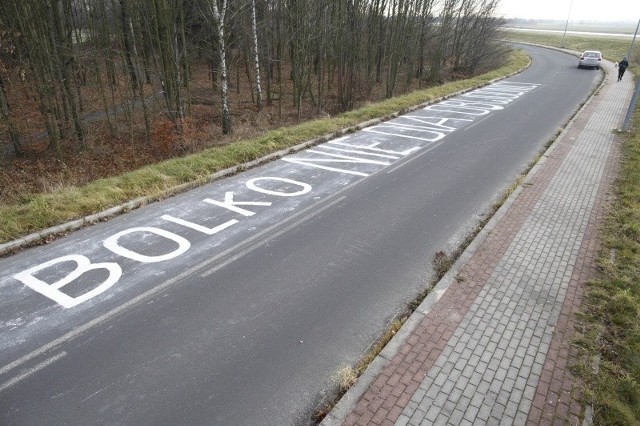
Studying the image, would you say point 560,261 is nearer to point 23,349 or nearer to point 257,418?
point 257,418

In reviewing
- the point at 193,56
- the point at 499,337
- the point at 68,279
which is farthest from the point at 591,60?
the point at 68,279

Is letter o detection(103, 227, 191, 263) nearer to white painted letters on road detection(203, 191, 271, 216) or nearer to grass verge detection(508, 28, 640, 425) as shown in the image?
white painted letters on road detection(203, 191, 271, 216)

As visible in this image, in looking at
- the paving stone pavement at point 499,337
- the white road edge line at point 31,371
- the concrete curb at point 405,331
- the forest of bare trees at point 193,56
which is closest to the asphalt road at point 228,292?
the white road edge line at point 31,371

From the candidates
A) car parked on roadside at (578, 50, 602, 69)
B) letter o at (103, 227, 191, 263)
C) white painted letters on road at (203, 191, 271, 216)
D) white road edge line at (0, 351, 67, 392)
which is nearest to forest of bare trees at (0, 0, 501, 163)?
car parked on roadside at (578, 50, 602, 69)

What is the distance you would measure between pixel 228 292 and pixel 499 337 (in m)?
3.72

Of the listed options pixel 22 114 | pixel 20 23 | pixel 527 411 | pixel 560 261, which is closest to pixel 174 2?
pixel 20 23

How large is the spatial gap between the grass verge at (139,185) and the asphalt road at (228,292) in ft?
2.06

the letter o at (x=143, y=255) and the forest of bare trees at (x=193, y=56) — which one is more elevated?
the forest of bare trees at (x=193, y=56)

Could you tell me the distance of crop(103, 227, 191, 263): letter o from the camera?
22.3 ft

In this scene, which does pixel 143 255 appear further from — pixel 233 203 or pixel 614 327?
pixel 614 327

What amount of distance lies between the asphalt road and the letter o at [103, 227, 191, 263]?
34 mm

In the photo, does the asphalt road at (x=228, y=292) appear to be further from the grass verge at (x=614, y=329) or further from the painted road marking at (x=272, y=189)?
the grass verge at (x=614, y=329)

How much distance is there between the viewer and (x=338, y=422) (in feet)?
13.4

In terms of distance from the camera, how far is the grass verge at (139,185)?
7.82 m
